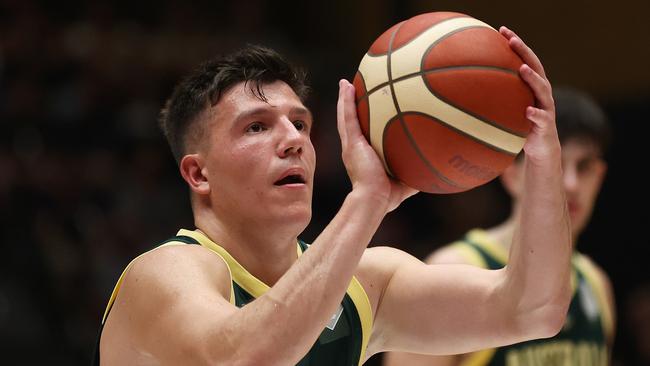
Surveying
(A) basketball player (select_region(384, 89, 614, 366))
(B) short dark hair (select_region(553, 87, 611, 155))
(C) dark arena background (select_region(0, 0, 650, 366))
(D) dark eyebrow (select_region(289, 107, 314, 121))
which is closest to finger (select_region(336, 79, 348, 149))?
(D) dark eyebrow (select_region(289, 107, 314, 121))

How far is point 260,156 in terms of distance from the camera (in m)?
3.68

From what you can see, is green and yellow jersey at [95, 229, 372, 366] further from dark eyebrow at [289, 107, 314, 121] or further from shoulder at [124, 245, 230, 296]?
dark eyebrow at [289, 107, 314, 121]

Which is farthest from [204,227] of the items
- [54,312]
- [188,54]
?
[188,54]

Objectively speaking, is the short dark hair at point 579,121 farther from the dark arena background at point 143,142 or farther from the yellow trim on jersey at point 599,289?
the dark arena background at point 143,142

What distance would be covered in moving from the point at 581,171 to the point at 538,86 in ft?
8.42

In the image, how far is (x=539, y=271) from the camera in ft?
12.3

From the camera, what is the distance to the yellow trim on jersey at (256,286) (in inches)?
148

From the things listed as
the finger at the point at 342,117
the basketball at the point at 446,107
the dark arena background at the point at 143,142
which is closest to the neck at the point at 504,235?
the basketball at the point at 446,107

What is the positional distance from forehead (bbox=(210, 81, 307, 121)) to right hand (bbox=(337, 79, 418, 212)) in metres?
0.35

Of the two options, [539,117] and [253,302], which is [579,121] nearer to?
[539,117]

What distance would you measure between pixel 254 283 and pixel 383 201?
70 centimetres

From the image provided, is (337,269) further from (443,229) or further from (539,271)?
(443,229)

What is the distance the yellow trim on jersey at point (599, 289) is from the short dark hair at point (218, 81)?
2.78 metres

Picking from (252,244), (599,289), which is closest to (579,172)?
(599,289)
